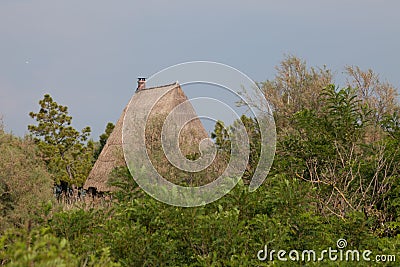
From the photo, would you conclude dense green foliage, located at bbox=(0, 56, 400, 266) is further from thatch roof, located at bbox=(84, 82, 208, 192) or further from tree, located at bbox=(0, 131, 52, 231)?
tree, located at bbox=(0, 131, 52, 231)

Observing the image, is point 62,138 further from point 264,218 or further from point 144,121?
point 264,218

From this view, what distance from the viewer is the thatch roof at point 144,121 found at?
13797mm

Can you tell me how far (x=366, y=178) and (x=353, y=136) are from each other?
43 cm

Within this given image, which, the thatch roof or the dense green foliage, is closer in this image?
the dense green foliage

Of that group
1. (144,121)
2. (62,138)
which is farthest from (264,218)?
(62,138)

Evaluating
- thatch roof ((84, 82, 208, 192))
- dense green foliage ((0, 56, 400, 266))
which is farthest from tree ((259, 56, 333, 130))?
dense green foliage ((0, 56, 400, 266))

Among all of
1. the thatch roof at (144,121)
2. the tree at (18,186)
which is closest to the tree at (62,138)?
the thatch roof at (144,121)

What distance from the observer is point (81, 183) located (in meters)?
26.5

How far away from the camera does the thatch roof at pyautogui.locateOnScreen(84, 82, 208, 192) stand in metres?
13.8

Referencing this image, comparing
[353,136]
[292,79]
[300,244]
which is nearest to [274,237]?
[300,244]

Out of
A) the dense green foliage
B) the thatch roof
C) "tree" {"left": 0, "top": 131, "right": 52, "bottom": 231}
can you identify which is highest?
the thatch roof

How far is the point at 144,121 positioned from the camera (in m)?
10.9

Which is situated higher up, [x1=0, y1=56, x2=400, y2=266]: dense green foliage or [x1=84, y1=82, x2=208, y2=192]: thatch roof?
[x1=84, y1=82, x2=208, y2=192]: thatch roof

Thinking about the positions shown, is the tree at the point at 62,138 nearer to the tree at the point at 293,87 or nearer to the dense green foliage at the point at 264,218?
the tree at the point at 293,87
